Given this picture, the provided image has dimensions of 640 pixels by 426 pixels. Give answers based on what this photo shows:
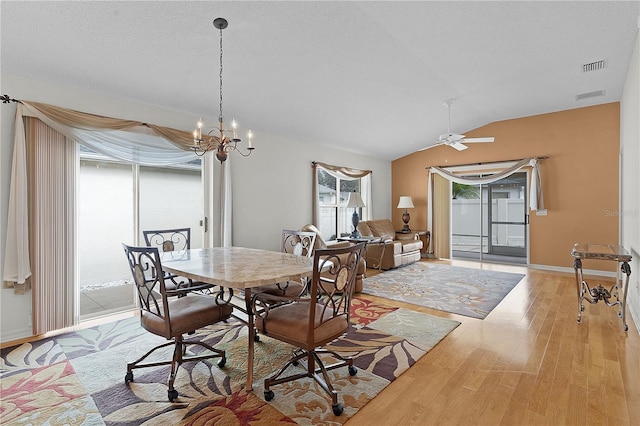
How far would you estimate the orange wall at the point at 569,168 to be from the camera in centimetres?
555

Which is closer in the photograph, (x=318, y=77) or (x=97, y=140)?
(x=97, y=140)

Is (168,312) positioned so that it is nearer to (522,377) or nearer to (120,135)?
(120,135)

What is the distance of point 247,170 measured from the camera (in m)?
5.01

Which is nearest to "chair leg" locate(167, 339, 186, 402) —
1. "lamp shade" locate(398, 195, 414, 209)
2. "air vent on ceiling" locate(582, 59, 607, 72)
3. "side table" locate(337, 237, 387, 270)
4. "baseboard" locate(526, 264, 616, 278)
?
"side table" locate(337, 237, 387, 270)

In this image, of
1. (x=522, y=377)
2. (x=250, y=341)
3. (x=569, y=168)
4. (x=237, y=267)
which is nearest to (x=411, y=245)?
(x=569, y=168)

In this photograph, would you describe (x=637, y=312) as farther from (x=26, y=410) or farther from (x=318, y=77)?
(x=26, y=410)

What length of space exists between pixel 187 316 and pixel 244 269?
52cm

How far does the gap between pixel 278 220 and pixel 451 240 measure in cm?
447

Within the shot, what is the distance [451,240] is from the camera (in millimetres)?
7582

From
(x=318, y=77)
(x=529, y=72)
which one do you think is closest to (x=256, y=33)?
(x=318, y=77)

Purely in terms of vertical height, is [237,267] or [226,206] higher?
[226,206]

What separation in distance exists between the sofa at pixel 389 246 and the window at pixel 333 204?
638 mm

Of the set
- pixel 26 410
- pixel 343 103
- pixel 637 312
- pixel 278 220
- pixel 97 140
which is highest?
pixel 343 103

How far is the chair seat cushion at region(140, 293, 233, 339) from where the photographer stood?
2174 millimetres
